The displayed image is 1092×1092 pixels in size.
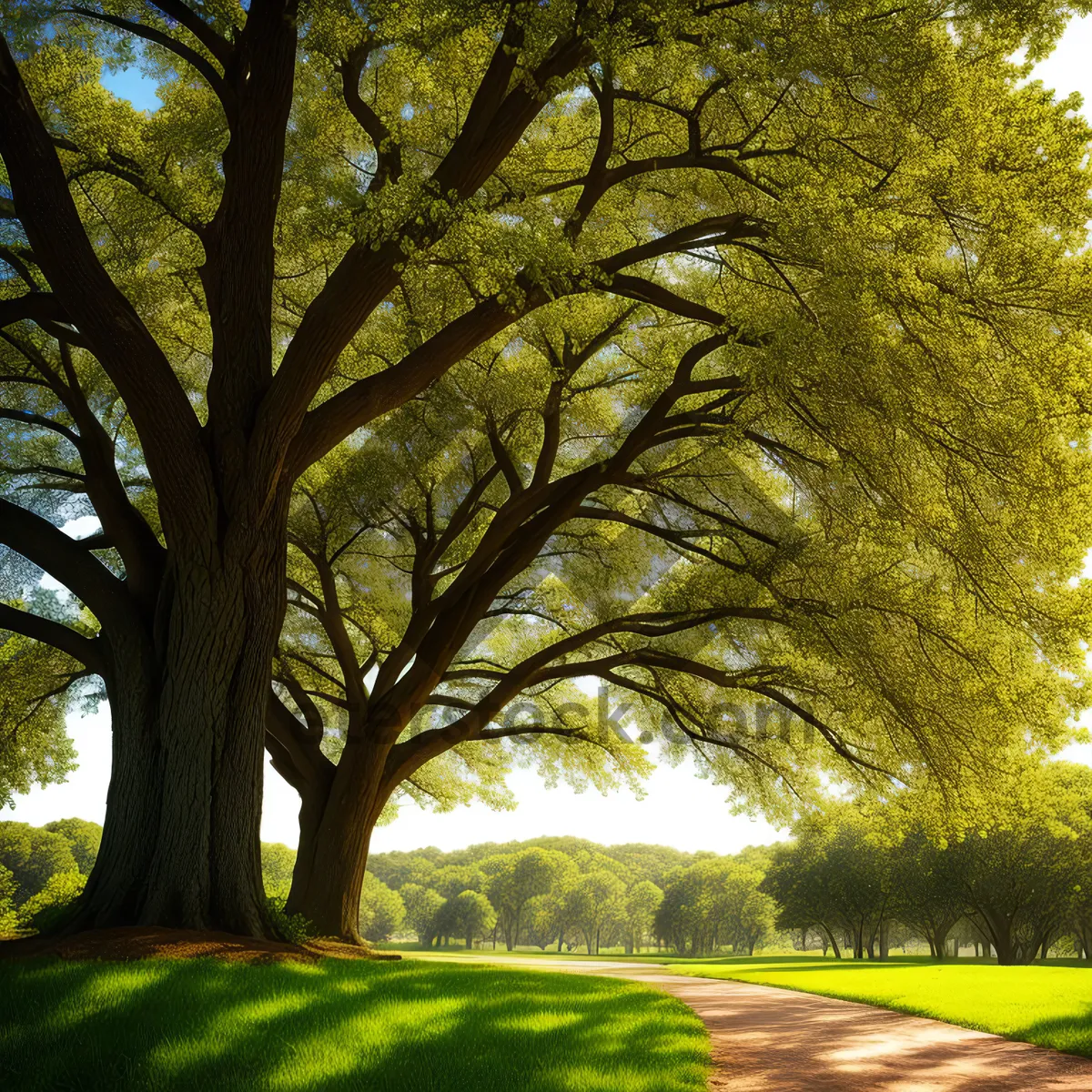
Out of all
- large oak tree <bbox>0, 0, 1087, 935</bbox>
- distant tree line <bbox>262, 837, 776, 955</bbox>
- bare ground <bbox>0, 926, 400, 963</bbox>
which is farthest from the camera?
distant tree line <bbox>262, 837, 776, 955</bbox>

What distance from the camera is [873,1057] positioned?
684 centimetres

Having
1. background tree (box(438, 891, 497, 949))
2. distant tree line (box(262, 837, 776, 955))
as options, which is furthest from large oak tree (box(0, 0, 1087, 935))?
background tree (box(438, 891, 497, 949))

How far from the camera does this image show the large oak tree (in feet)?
26.1

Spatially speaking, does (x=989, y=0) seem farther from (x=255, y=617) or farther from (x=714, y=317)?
(x=255, y=617)

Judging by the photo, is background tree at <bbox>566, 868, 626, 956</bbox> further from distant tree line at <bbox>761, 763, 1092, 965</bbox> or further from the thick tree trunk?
the thick tree trunk

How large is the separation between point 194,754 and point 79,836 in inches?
3555

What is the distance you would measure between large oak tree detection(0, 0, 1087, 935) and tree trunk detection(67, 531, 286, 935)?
4 cm

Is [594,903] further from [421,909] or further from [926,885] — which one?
[926,885]

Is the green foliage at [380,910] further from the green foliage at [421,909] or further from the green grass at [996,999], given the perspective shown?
the green grass at [996,999]

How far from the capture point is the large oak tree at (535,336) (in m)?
7.95

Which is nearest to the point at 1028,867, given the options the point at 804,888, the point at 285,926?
the point at 804,888

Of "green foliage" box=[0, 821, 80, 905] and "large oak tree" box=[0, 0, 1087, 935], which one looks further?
"green foliage" box=[0, 821, 80, 905]

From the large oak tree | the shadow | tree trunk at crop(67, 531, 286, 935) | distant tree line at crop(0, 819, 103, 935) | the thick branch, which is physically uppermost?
the large oak tree

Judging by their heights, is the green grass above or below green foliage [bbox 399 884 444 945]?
above
